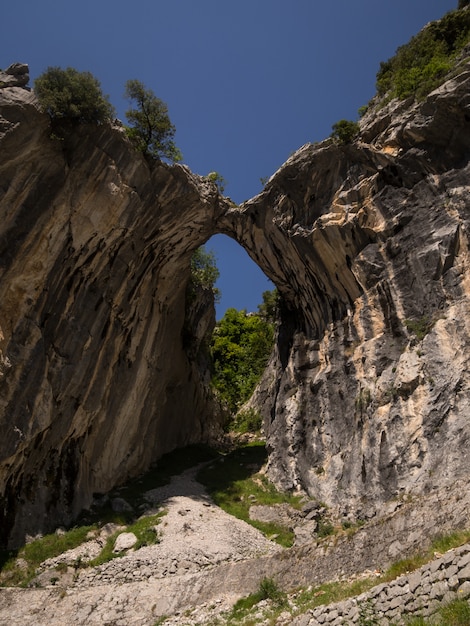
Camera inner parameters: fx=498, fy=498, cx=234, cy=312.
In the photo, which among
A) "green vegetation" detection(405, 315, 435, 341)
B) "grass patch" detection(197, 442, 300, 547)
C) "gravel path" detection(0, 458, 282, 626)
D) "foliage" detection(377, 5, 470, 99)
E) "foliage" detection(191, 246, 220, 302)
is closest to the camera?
"gravel path" detection(0, 458, 282, 626)

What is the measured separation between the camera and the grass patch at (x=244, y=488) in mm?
19984

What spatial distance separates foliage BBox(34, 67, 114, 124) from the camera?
20594 millimetres

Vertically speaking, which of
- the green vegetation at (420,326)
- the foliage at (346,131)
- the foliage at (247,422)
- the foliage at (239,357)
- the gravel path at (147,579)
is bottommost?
the gravel path at (147,579)

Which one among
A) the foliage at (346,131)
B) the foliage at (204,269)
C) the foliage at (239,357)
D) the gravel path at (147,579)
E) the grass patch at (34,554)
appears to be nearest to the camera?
the gravel path at (147,579)

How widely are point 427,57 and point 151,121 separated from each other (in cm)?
1349

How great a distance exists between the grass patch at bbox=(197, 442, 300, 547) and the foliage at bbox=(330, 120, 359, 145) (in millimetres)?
16943

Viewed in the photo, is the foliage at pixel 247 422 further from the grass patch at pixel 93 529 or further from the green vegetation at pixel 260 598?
the green vegetation at pixel 260 598

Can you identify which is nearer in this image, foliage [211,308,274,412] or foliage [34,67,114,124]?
foliage [34,67,114,124]

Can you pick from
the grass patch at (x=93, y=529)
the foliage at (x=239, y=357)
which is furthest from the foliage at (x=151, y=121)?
the foliage at (x=239, y=357)

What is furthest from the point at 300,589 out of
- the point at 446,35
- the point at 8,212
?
the point at 446,35

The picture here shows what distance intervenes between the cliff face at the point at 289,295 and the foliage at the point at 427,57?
111 cm

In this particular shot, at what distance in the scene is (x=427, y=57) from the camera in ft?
77.6

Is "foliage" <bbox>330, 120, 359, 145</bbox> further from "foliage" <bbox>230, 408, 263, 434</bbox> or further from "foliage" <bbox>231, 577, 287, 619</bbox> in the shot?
"foliage" <bbox>230, 408, 263, 434</bbox>

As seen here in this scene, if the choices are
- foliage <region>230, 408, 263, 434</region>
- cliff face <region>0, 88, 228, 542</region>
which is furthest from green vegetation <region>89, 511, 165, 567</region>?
foliage <region>230, 408, 263, 434</region>
